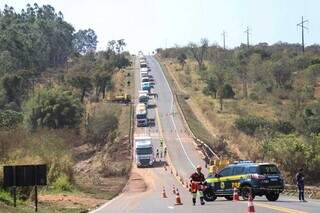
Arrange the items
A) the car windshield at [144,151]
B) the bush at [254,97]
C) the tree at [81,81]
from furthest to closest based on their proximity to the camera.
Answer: the bush at [254,97] < the tree at [81,81] < the car windshield at [144,151]

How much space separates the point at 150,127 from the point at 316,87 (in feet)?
138

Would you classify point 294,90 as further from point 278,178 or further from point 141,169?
point 278,178

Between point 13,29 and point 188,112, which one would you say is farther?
point 13,29

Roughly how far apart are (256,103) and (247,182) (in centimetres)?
8576

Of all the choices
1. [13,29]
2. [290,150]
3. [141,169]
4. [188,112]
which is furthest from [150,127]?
[13,29]

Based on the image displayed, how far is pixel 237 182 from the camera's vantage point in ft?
104

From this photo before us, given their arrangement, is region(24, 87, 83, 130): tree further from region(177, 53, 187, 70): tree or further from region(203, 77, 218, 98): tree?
region(177, 53, 187, 70): tree

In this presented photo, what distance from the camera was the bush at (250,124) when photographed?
8964 centimetres

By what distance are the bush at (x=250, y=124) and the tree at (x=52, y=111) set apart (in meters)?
23.0

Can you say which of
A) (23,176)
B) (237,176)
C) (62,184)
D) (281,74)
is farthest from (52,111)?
(281,74)

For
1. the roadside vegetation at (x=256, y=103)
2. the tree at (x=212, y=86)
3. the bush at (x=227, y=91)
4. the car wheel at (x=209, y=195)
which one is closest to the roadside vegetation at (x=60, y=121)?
the car wheel at (x=209, y=195)

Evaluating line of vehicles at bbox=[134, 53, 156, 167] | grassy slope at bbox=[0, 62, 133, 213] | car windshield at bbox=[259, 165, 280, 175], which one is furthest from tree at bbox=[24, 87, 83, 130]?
car windshield at bbox=[259, 165, 280, 175]

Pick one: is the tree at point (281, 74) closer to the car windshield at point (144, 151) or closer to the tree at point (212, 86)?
the tree at point (212, 86)

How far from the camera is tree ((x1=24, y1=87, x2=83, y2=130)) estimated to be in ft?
278
